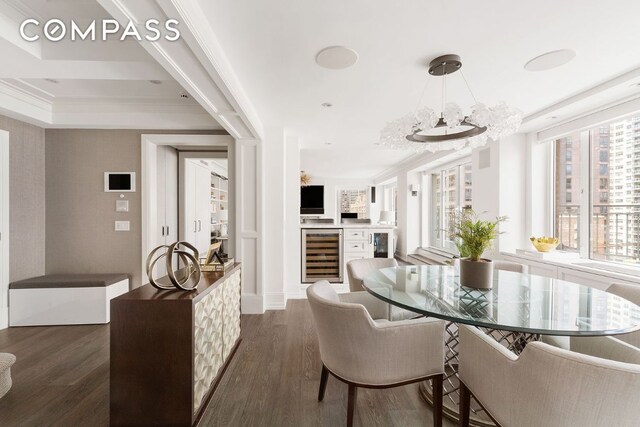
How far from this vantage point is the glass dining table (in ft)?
4.02

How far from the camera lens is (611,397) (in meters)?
0.85

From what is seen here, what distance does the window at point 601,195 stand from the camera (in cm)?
269

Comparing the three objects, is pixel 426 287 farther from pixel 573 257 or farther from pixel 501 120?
pixel 573 257

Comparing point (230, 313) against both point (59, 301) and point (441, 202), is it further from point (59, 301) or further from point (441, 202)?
point (441, 202)

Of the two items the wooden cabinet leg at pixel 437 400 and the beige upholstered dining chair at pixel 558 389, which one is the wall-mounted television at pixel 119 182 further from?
the beige upholstered dining chair at pixel 558 389

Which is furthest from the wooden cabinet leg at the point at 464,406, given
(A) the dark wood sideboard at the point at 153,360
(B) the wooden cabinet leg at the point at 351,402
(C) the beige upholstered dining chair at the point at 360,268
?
(A) the dark wood sideboard at the point at 153,360

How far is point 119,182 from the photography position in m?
3.43

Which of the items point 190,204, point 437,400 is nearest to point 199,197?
point 190,204

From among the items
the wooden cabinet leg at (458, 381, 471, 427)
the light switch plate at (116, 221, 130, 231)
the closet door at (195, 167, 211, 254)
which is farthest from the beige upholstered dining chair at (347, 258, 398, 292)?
the closet door at (195, 167, 211, 254)

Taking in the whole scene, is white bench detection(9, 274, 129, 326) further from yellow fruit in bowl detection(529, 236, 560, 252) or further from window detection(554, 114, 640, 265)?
window detection(554, 114, 640, 265)

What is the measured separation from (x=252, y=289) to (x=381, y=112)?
8.93ft

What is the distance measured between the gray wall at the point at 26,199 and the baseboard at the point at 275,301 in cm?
278

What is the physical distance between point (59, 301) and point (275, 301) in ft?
7.85

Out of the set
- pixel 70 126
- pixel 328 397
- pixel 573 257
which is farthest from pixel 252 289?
pixel 573 257
